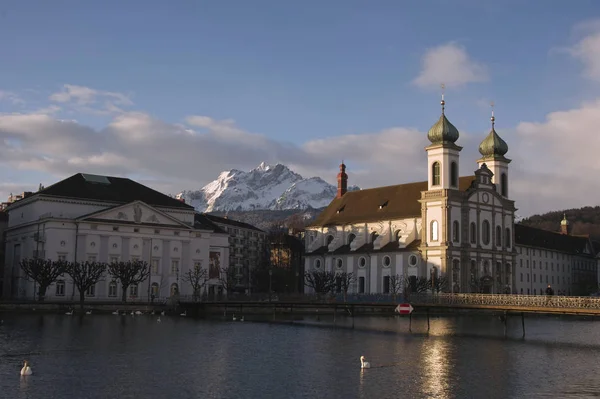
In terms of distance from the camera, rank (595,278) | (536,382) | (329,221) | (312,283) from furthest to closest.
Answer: (595,278), (329,221), (312,283), (536,382)

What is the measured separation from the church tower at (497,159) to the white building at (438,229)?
0.12m

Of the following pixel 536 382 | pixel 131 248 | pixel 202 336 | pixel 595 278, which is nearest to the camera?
pixel 536 382

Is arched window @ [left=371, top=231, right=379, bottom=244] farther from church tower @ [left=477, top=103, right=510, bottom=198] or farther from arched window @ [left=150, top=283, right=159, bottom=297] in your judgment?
arched window @ [left=150, top=283, right=159, bottom=297]

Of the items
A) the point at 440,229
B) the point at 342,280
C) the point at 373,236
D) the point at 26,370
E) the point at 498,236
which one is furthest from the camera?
the point at 373,236

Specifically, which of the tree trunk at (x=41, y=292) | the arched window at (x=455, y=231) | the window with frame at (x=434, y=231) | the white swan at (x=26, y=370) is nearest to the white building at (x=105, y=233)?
the tree trunk at (x=41, y=292)

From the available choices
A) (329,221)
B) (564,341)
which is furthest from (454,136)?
(564,341)

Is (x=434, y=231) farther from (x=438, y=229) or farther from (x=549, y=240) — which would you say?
(x=549, y=240)

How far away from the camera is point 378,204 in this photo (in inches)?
4151

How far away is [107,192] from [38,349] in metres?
51.8

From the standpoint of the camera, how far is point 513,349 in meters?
45.2

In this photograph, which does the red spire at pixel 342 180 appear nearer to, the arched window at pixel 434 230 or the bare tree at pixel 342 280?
the bare tree at pixel 342 280

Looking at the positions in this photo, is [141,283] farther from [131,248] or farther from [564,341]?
[564,341]

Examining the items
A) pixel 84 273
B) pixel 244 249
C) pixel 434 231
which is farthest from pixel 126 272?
pixel 244 249

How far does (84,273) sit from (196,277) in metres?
15.9
